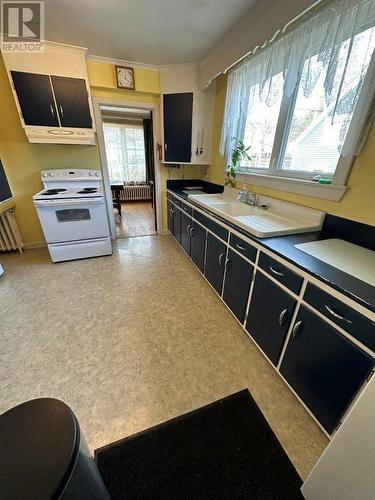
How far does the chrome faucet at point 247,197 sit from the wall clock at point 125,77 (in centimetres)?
210

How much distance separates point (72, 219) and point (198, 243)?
5.56 ft

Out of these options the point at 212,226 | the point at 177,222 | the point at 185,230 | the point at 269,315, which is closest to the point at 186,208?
the point at 185,230

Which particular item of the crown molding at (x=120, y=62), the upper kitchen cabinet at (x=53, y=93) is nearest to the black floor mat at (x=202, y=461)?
the upper kitchen cabinet at (x=53, y=93)

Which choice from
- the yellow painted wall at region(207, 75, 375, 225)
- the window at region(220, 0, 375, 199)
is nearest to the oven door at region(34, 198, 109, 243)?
the window at region(220, 0, 375, 199)

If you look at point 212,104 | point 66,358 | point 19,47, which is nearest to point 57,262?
point 66,358

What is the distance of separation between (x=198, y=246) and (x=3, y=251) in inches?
112

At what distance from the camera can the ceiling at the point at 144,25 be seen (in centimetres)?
160

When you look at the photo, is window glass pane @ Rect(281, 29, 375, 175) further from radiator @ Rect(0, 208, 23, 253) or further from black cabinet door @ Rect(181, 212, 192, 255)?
radiator @ Rect(0, 208, 23, 253)

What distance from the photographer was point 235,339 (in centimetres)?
174

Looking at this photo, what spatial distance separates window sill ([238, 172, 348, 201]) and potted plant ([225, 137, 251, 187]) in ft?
0.73

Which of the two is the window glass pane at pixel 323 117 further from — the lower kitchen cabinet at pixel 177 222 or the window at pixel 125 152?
the window at pixel 125 152

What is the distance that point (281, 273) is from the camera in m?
1.24

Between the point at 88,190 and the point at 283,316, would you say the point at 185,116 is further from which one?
the point at 283,316

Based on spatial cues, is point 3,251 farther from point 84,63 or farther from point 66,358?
point 84,63
